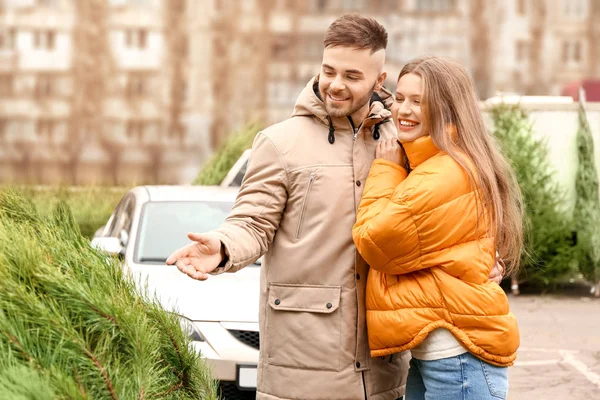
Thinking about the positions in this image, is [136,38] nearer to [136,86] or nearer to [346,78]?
[136,86]

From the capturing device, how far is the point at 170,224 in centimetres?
719

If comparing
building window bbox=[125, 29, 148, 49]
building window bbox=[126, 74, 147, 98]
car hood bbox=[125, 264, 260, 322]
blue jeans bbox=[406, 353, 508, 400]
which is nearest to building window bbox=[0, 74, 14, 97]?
building window bbox=[126, 74, 147, 98]

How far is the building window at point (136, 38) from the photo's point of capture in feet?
184

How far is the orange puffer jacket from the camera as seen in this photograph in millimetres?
2867

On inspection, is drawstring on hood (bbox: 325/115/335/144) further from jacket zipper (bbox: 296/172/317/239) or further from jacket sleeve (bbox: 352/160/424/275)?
jacket sleeve (bbox: 352/160/424/275)

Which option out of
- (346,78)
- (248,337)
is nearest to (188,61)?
(248,337)

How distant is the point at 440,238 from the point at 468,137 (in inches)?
12.6

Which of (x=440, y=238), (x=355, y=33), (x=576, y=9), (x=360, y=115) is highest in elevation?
(x=576, y=9)

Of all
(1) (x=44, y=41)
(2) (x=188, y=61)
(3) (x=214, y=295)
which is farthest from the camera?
(1) (x=44, y=41)

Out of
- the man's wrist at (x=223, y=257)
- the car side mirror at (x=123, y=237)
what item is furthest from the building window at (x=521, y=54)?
the man's wrist at (x=223, y=257)

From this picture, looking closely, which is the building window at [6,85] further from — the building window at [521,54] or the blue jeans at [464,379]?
the blue jeans at [464,379]

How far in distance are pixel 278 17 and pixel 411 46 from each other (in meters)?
7.76

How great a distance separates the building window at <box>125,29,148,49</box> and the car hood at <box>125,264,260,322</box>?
1984 inches

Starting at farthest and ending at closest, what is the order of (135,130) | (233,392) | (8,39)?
(8,39)
(135,130)
(233,392)
